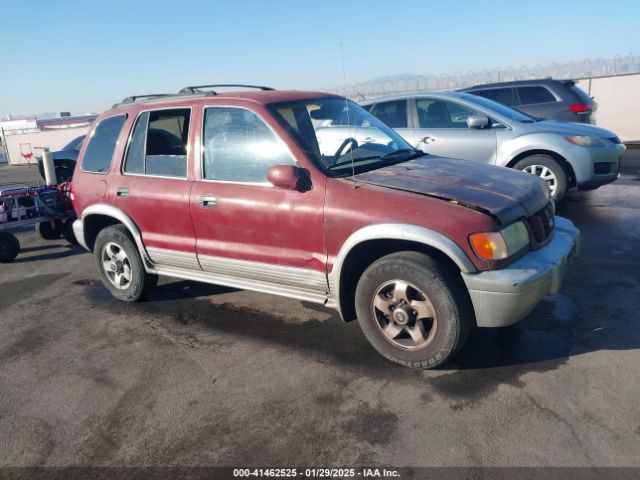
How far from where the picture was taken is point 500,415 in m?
2.93

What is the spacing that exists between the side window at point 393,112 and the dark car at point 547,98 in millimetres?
2765

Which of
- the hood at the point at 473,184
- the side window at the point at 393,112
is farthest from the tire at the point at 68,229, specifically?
the hood at the point at 473,184

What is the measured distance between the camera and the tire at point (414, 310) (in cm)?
323

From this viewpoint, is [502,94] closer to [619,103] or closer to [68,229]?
[68,229]

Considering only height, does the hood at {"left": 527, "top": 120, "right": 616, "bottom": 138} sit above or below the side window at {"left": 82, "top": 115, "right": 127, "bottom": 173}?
below

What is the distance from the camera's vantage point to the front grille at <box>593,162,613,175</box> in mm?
7039

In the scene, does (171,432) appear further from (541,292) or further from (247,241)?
(541,292)

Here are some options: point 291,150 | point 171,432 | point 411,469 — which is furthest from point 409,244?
point 171,432

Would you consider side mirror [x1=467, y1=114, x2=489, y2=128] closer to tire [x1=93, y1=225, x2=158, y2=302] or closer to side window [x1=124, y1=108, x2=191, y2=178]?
side window [x1=124, y1=108, x2=191, y2=178]

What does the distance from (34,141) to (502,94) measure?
28212 millimetres

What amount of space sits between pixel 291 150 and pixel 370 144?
85 cm

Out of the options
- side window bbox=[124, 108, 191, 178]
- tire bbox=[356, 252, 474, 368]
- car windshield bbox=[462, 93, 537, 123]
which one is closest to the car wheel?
side window bbox=[124, 108, 191, 178]

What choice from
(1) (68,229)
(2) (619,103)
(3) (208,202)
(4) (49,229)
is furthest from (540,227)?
(2) (619,103)

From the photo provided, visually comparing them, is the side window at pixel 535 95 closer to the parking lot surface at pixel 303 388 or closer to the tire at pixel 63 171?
the parking lot surface at pixel 303 388
